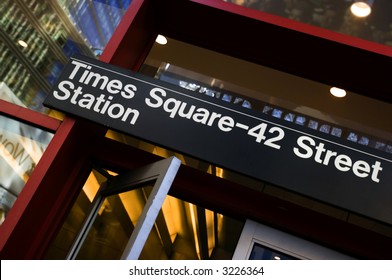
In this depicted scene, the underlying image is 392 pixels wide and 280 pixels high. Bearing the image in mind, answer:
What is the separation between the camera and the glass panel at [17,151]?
224cm

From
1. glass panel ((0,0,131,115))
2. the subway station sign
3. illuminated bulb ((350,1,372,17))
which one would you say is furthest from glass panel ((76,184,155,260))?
illuminated bulb ((350,1,372,17))

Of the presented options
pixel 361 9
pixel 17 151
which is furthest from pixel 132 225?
pixel 361 9

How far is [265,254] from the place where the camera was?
227 cm

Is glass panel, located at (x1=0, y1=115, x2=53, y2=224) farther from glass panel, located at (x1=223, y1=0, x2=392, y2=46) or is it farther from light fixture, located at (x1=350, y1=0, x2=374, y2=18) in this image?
light fixture, located at (x1=350, y1=0, x2=374, y2=18)

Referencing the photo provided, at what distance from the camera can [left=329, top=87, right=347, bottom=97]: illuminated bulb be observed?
9.09ft

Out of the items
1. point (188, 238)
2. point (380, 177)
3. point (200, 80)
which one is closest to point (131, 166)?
point (200, 80)

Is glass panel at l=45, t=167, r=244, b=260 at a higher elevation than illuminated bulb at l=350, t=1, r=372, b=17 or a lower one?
lower

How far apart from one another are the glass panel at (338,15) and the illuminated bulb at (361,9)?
0.01 metres

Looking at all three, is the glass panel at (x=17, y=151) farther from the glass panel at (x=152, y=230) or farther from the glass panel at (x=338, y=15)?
the glass panel at (x=338, y=15)

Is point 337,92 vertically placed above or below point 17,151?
above

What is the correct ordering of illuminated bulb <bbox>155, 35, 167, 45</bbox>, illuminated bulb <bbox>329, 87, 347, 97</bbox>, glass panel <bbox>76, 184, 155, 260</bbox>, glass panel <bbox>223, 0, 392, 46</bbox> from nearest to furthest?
glass panel <bbox>76, 184, 155, 260</bbox>
glass panel <bbox>223, 0, 392, 46</bbox>
illuminated bulb <bbox>329, 87, 347, 97</bbox>
illuminated bulb <bbox>155, 35, 167, 45</bbox>

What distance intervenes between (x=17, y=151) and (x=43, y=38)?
2.65ft

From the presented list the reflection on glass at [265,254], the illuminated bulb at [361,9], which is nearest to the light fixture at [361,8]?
the illuminated bulb at [361,9]

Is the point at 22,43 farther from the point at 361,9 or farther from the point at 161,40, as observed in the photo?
the point at 361,9
